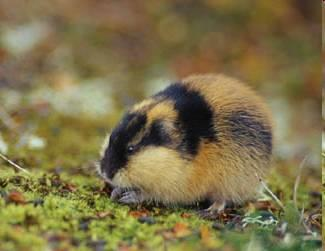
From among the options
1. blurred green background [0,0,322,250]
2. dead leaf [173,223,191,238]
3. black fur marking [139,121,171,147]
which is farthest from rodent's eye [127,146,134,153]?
blurred green background [0,0,322,250]

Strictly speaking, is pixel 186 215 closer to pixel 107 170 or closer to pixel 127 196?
pixel 127 196

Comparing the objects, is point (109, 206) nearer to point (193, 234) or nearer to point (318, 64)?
point (193, 234)

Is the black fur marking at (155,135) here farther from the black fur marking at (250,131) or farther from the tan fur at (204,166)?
the black fur marking at (250,131)

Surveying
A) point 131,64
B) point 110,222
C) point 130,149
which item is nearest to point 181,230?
point 110,222

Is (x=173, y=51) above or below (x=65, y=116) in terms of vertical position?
above

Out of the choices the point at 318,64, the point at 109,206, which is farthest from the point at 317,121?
the point at 109,206

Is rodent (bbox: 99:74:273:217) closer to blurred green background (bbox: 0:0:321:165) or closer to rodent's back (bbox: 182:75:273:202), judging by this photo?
rodent's back (bbox: 182:75:273:202)

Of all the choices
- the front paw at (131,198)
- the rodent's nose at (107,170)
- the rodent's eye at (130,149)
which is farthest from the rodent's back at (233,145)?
the rodent's nose at (107,170)
